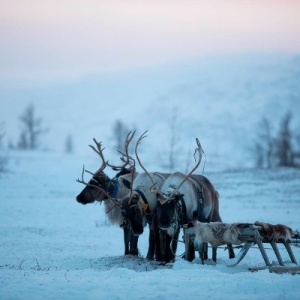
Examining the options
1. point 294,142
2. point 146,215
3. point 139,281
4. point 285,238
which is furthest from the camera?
point 294,142

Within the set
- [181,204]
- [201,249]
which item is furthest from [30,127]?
[201,249]

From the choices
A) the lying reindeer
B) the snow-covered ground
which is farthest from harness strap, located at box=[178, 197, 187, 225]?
the lying reindeer

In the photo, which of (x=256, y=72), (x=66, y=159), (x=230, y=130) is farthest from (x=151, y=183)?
(x=256, y=72)

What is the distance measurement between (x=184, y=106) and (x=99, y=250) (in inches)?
3444

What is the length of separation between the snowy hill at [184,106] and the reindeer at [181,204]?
34892 millimetres

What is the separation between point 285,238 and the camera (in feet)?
35.2

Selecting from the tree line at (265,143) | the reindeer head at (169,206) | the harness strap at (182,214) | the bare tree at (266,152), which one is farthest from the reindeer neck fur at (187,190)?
the bare tree at (266,152)

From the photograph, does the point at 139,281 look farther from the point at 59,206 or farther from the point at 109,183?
the point at 59,206

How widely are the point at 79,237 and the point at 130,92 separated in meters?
129

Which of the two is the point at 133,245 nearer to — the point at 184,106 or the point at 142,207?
the point at 142,207

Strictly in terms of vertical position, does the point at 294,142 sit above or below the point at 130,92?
below

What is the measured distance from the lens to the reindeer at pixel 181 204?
11.8 meters

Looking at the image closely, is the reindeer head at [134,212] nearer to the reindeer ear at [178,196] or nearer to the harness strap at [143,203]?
the harness strap at [143,203]

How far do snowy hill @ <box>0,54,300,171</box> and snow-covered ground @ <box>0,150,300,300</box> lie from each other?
52.8ft
